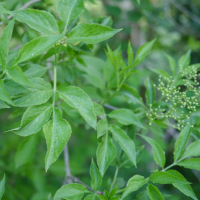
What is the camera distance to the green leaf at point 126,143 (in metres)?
0.73

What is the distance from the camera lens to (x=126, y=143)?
76 centimetres

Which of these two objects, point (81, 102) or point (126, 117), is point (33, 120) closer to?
point (81, 102)

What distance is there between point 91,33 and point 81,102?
196mm

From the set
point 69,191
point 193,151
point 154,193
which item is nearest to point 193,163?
point 193,151

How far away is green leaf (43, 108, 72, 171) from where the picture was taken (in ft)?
1.94

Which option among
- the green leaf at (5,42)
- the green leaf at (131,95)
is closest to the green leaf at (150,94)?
the green leaf at (131,95)

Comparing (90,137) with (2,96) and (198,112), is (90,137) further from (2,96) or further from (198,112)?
(2,96)

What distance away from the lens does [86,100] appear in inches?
25.6

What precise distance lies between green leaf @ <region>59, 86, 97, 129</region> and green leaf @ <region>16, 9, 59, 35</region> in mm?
179

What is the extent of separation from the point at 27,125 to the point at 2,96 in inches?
4.5

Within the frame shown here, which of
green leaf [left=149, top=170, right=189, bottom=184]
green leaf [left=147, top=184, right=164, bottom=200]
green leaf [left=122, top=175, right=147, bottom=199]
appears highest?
green leaf [left=149, top=170, right=189, bottom=184]

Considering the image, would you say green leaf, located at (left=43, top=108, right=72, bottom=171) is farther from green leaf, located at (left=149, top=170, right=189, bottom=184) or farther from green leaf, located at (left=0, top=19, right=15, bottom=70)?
green leaf, located at (left=149, top=170, right=189, bottom=184)

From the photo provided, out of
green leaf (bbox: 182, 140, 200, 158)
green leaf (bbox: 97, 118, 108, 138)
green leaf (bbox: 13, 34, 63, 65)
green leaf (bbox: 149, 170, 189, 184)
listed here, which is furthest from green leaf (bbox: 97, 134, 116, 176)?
green leaf (bbox: 13, 34, 63, 65)

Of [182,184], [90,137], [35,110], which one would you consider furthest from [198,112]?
[90,137]
